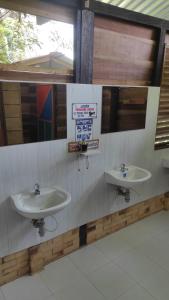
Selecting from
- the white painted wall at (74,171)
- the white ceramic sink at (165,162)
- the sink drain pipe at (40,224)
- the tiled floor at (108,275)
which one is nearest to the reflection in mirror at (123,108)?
the white painted wall at (74,171)

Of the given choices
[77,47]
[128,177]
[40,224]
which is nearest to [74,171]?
[40,224]

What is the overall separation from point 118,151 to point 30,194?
1116 millimetres

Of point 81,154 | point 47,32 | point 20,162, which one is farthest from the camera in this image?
point 81,154

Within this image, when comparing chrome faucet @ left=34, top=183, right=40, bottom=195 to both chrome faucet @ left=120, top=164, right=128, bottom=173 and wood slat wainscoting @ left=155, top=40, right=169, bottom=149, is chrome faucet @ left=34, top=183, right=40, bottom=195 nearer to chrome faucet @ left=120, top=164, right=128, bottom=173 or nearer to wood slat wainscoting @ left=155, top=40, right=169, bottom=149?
chrome faucet @ left=120, top=164, right=128, bottom=173

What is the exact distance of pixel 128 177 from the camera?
256 cm

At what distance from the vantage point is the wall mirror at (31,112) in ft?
5.70

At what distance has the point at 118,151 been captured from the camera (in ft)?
8.32

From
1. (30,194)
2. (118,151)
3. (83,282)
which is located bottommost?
(83,282)

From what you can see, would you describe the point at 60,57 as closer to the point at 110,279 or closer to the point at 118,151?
the point at 118,151

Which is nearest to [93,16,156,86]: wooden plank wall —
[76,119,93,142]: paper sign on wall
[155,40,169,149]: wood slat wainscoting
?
[155,40,169,149]: wood slat wainscoting

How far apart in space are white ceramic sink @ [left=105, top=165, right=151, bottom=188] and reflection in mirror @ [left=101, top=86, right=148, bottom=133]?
479 millimetres

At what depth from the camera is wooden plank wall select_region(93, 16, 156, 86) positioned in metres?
2.29

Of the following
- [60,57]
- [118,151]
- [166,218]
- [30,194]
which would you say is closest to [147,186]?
[166,218]

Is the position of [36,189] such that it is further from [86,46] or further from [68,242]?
[86,46]
